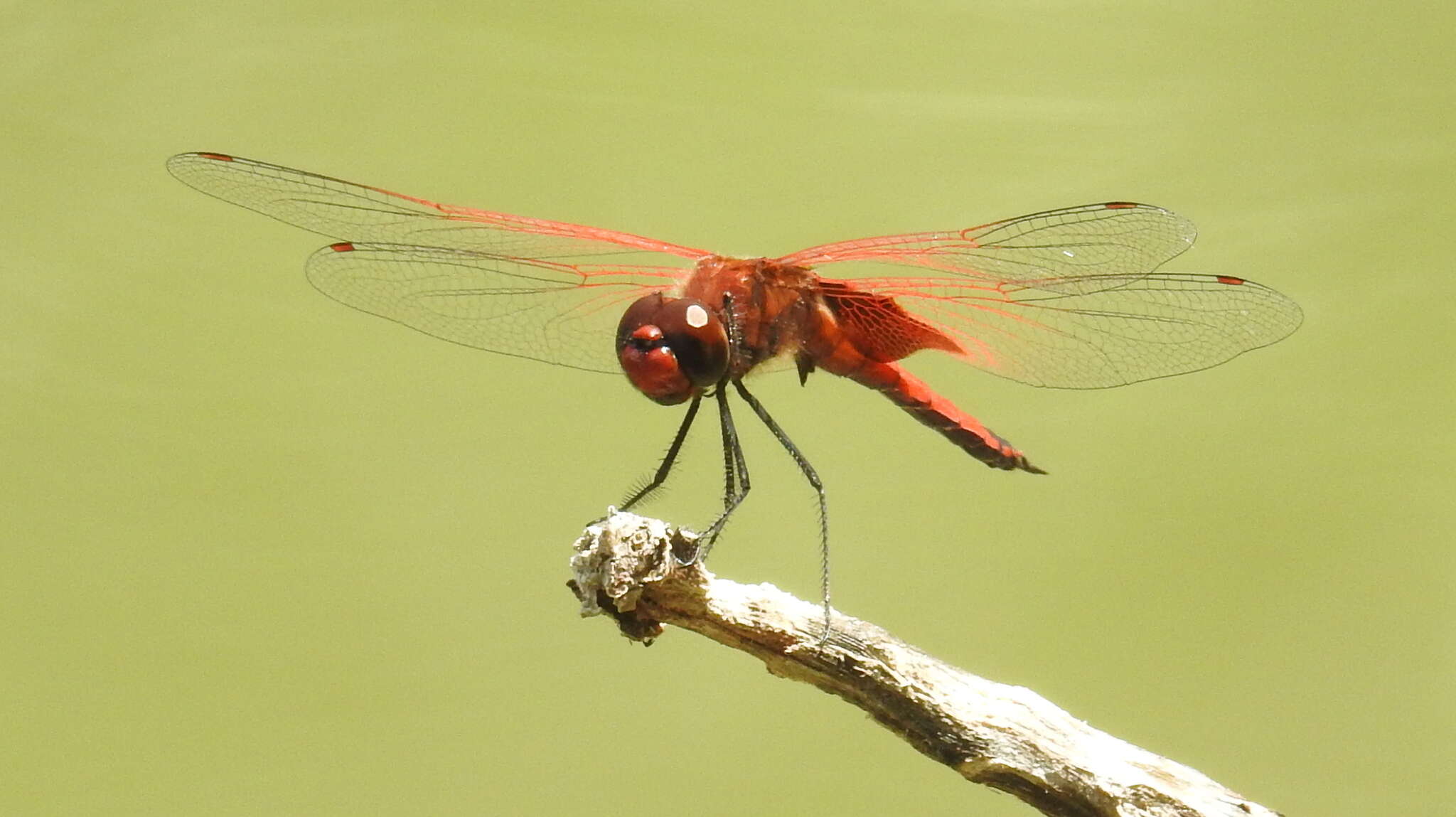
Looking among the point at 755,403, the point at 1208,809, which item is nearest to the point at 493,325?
the point at 755,403

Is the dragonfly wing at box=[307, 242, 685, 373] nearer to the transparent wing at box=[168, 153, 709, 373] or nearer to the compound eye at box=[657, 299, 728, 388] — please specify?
the transparent wing at box=[168, 153, 709, 373]

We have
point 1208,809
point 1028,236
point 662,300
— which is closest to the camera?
point 1208,809

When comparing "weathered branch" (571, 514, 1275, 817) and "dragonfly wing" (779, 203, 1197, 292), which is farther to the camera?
"dragonfly wing" (779, 203, 1197, 292)

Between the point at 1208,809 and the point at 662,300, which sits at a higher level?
the point at 662,300

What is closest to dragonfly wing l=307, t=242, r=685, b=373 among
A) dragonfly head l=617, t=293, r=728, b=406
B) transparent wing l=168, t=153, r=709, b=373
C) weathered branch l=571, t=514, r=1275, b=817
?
transparent wing l=168, t=153, r=709, b=373

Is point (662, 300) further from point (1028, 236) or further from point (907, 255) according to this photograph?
point (1028, 236)

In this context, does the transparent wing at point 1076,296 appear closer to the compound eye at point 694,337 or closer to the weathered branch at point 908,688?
the compound eye at point 694,337
